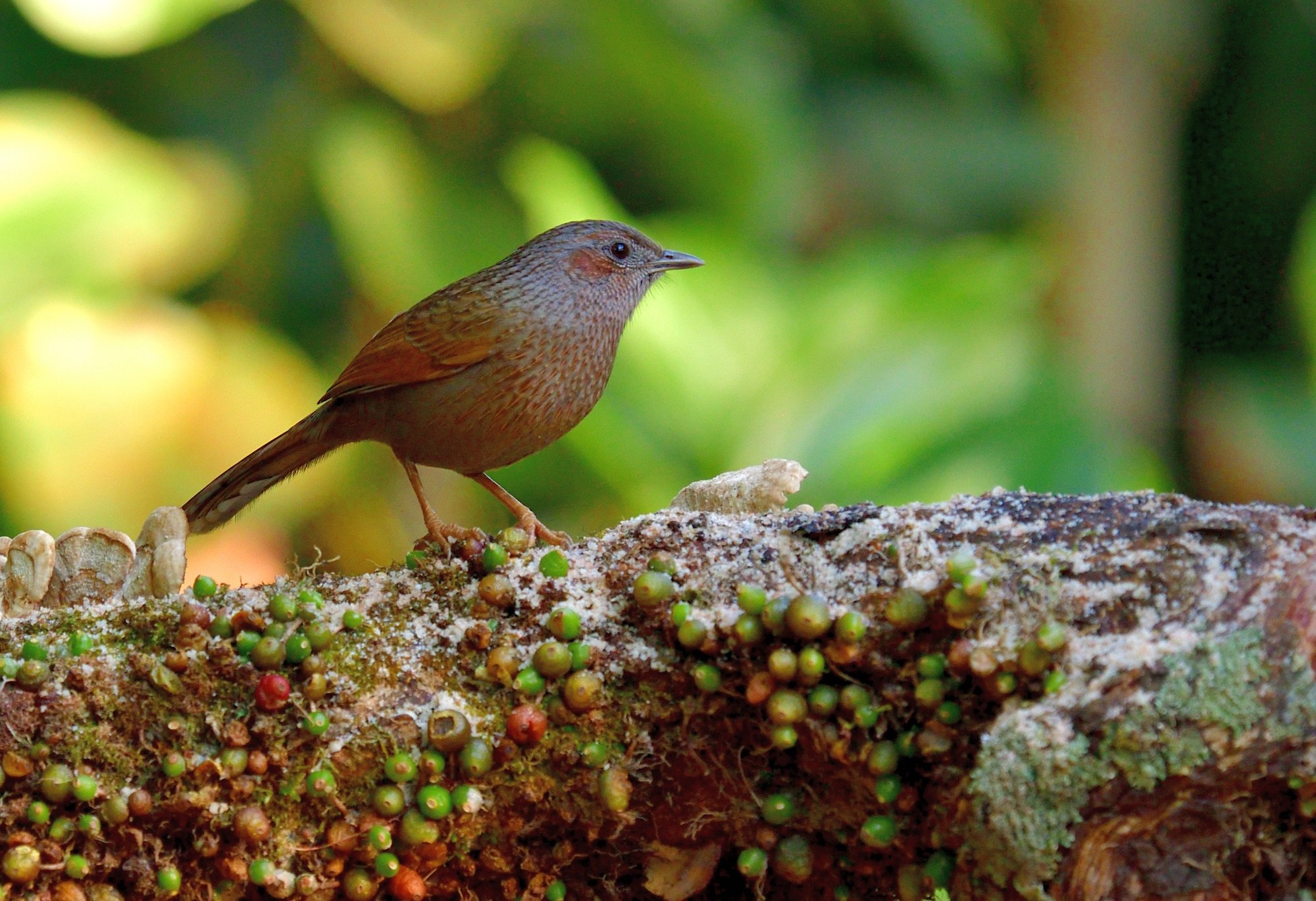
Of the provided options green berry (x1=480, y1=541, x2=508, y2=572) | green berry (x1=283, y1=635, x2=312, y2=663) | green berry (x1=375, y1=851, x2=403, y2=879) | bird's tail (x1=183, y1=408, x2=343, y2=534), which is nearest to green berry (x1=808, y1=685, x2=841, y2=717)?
green berry (x1=480, y1=541, x2=508, y2=572)

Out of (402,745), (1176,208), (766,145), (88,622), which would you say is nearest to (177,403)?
(766,145)

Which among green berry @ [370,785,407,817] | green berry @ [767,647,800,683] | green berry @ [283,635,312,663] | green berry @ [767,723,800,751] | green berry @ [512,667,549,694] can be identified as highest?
green berry @ [767,647,800,683]

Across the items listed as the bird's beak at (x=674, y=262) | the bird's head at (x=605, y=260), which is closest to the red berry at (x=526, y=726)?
the bird's head at (x=605, y=260)

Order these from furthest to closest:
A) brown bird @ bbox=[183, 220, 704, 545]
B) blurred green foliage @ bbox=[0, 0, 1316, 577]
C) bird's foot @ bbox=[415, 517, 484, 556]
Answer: blurred green foliage @ bbox=[0, 0, 1316, 577], brown bird @ bbox=[183, 220, 704, 545], bird's foot @ bbox=[415, 517, 484, 556]

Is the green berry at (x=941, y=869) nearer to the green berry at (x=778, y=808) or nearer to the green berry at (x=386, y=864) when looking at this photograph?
the green berry at (x=778, y=808)

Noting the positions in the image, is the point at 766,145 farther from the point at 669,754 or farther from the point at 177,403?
the point at 669,754

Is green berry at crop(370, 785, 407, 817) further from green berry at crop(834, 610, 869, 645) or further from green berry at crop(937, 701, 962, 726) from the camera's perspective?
green berry at crop(937, 701, 962, 726)

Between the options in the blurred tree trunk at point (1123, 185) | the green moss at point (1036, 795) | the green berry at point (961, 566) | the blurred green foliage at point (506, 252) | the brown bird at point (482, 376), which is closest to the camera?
A: the green moss at point (1036, 795)
